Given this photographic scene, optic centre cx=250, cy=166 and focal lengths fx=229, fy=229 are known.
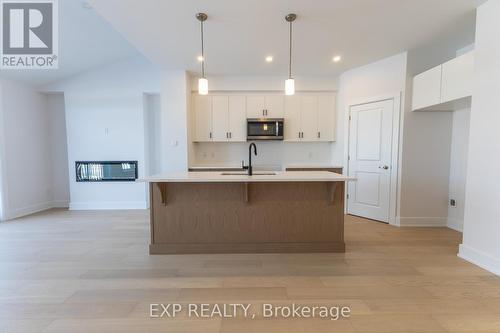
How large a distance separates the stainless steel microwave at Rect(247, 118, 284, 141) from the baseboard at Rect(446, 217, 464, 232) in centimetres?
303

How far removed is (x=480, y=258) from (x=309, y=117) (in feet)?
10.5

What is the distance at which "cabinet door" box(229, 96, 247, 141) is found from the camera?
4.59 metres

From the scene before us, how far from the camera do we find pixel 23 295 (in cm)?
190

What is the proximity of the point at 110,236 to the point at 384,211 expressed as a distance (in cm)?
426

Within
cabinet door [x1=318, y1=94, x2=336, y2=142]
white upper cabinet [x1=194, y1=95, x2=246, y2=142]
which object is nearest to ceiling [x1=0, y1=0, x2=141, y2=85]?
white upper cabinet [x1=194, y1=95, x2=246, y2=142]

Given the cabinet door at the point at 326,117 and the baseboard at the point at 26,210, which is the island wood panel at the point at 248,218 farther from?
the baseboard at the point at 26,210

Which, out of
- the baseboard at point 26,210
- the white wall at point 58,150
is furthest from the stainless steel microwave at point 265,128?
the baseboard at point 26,210

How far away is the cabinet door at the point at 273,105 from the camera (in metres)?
4.61

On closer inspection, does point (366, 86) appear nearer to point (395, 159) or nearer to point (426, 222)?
point (395, 159)

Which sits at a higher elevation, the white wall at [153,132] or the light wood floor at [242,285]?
the white wall at [153,132]

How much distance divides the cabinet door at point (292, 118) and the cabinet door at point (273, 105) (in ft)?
0.33

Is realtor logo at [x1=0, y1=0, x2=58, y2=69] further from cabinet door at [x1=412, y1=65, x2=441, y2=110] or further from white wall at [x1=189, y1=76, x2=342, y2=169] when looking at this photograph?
cabinet door at [x1=412, y1=65, x2=441, y2=110]

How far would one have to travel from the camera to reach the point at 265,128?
14.7ft

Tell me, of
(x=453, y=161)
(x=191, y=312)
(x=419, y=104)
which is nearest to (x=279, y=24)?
(x=419, y=104)
